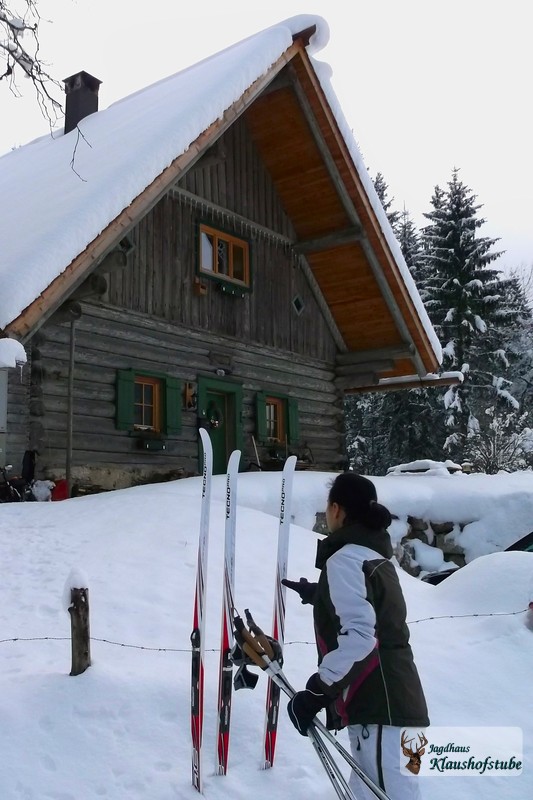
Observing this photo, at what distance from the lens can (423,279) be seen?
29234 millimetres

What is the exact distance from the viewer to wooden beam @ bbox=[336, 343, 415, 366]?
14.3 m

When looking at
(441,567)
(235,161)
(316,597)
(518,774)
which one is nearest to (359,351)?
(235,161)

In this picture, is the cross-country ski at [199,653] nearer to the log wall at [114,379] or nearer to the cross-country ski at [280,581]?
the cross-country ski at [280,581]

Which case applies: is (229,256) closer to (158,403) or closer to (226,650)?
(158,403)

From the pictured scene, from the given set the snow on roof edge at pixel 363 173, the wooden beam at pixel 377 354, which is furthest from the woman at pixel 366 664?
the wooden beam at pixel 377 354

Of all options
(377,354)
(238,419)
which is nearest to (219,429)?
(238,419)

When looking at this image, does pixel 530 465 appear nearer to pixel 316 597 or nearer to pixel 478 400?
pixel 478 400

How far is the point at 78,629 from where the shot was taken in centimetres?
404

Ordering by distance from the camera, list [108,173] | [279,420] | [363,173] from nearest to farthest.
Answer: [108,173] < [363,173] < [279,420]

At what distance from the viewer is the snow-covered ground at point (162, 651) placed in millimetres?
3525

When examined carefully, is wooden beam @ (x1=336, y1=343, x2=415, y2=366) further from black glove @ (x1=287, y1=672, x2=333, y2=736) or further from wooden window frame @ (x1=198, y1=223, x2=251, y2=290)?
black glove @ (x1=287, y1=672, x2=333, y2=736)

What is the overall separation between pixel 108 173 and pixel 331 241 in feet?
19.3

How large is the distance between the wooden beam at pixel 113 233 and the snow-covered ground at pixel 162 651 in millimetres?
2185

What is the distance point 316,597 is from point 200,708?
112cm
